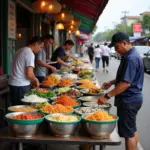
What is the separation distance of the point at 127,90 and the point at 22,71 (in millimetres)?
1918

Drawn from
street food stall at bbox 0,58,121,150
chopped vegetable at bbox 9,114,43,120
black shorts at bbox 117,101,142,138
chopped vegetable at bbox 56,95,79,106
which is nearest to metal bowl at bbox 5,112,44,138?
street food stall at bbox 0,58,121,150

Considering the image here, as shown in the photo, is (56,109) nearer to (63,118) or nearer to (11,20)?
(63,118)

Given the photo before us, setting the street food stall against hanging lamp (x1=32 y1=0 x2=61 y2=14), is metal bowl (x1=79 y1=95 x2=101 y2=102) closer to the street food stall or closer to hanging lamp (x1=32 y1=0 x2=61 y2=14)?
the street food stall

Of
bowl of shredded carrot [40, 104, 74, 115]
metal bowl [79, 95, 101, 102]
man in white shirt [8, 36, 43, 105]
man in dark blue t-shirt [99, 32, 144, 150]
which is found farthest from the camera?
man in white shirt [8, 36, 43, 105]

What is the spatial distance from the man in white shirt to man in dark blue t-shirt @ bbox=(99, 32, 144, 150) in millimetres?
1508

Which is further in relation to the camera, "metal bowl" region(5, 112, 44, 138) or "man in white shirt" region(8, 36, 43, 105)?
"man in white shirt" region(8, 36, 43, 105)

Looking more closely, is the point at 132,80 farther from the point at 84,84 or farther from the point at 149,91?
the point at 149,91

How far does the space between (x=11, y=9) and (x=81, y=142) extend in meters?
5.54

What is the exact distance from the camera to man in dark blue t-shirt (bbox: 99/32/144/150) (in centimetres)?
428

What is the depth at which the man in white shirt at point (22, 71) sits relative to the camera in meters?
5.20

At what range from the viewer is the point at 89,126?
11.2ft

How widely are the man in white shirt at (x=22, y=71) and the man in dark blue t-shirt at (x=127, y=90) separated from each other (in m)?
1.51

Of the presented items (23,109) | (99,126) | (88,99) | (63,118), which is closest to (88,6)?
(88,99)

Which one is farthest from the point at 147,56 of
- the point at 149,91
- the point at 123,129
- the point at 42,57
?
the point at 123,129
